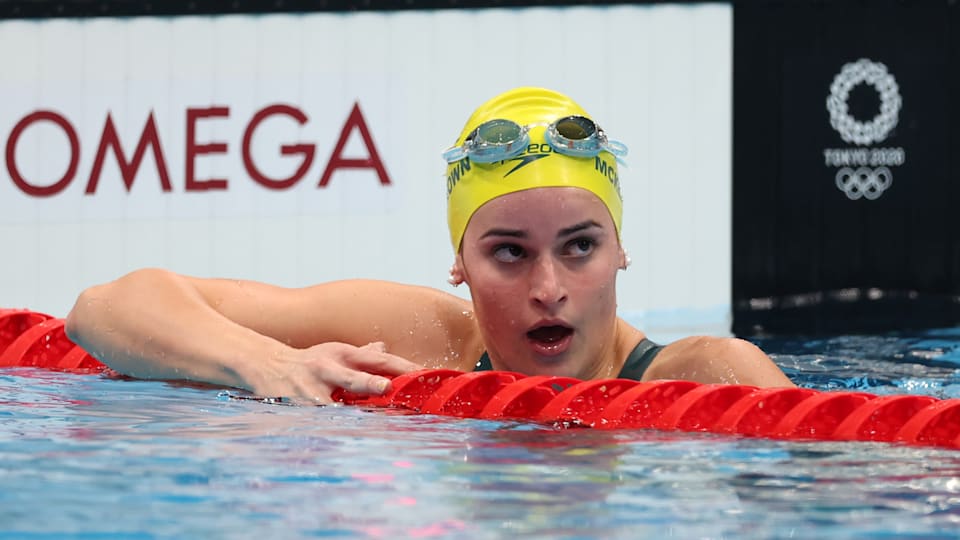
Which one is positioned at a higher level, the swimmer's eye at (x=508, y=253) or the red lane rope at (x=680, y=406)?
the swimmer's eye at (x=508, y=253)

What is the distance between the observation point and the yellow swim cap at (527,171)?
3.12m

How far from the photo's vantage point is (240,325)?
341 centimetres

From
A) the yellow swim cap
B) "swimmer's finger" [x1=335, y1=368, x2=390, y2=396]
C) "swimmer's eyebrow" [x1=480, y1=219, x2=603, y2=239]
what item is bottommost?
"swimmer's finger" [x1=335, y1=368, x2=390, y2=396]

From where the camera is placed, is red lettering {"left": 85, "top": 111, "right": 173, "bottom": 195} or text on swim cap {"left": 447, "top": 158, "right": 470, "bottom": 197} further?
red lettering {"left": 85, "top": 111, "right": 173, "bottom": 195}

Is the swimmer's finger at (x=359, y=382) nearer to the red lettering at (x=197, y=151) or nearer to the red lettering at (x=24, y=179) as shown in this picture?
the red lettering at (x=197, y=151)

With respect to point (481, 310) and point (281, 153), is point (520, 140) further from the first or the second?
point (281, 153)

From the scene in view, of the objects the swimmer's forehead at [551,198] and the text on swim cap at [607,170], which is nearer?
the swimmer's forehead at [551,198]

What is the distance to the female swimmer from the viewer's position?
9.85 feet

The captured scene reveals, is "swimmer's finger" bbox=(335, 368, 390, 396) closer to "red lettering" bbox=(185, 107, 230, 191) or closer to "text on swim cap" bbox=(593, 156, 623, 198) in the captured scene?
"text on swim cap" bbox=(593, 156, 623, 198)

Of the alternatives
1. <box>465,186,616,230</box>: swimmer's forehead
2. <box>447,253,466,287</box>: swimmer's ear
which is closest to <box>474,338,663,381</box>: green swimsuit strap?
<box>447,253,466,287</box>: swimmer's ear

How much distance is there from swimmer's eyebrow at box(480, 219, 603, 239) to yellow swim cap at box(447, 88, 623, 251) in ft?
0.33

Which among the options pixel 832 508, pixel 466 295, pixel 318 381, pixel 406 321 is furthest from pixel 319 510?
pixel 466 295

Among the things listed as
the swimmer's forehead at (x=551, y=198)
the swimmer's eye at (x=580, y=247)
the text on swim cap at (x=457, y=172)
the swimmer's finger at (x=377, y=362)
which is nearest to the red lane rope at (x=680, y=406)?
the swimmer's finger at (x=377, y=362)

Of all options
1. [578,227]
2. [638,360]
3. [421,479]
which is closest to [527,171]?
[578,227]
